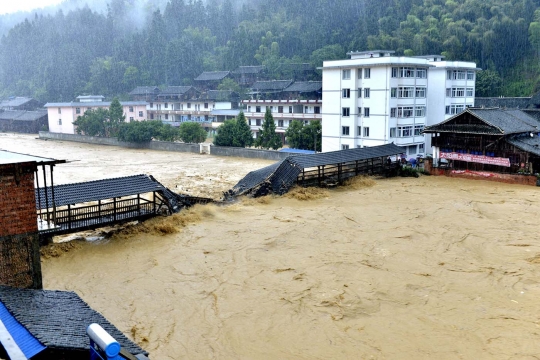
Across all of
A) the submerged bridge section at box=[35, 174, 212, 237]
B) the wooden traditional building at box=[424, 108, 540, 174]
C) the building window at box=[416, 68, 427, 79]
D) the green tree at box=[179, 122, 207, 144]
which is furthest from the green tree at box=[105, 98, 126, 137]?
the submerged bridge section at box=[35, 174, 212, 237]

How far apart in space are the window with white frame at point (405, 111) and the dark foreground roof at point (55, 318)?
26.0 m

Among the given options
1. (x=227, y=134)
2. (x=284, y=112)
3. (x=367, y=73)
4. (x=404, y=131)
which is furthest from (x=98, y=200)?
(x=284, y=112)

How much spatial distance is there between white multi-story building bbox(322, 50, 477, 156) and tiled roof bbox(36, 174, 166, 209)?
17782 mm

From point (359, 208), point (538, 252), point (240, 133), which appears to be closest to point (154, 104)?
point (240, 133)

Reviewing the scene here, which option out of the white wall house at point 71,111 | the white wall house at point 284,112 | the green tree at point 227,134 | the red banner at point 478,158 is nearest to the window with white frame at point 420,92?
the red banner at point 478,158

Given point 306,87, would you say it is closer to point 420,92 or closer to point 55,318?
point 420,92

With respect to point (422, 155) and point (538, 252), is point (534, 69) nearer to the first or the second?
point (422, 155)

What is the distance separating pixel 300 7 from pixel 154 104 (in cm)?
3117

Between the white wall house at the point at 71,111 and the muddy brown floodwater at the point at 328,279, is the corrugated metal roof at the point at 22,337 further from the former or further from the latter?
the white wall house at the point at 71,111

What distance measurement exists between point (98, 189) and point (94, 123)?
3460cm

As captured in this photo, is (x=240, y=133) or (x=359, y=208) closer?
(x=359, y=208)

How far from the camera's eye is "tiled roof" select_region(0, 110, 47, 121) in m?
59.2

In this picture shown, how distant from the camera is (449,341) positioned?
9133mm

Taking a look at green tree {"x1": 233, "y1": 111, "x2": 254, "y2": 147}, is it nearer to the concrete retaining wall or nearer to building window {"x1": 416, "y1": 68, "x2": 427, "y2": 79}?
the concrete retaining wall
